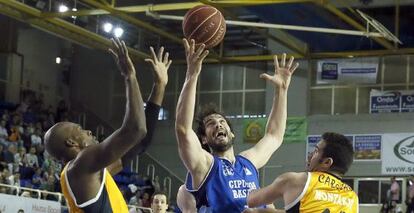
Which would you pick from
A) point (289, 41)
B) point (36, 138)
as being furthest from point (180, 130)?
point (289, 41)

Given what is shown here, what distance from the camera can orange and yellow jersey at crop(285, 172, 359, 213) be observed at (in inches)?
A: 213

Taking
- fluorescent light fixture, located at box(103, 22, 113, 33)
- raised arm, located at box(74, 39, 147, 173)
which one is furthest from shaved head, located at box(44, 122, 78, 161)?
fluorescent light fixture, located at box(103, 22, 113, 33)

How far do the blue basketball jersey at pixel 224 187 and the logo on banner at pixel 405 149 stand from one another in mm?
19972

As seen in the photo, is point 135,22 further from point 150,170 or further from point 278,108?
point 278,108

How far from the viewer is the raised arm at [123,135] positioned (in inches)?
195

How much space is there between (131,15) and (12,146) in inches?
231

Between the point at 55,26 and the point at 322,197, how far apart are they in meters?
20.6

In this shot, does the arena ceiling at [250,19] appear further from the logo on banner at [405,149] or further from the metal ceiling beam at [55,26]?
the logo on banner at [405,149]

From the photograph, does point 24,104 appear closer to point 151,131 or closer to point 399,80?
point 399,80

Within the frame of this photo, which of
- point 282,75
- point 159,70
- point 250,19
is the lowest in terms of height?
point 159,70

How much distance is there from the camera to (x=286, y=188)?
216 inches

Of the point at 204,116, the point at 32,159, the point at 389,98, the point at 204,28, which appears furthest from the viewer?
the point at 389,98

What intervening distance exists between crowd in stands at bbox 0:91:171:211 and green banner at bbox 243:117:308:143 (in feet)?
11.2

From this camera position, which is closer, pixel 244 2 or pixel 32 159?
pixel 244 2
